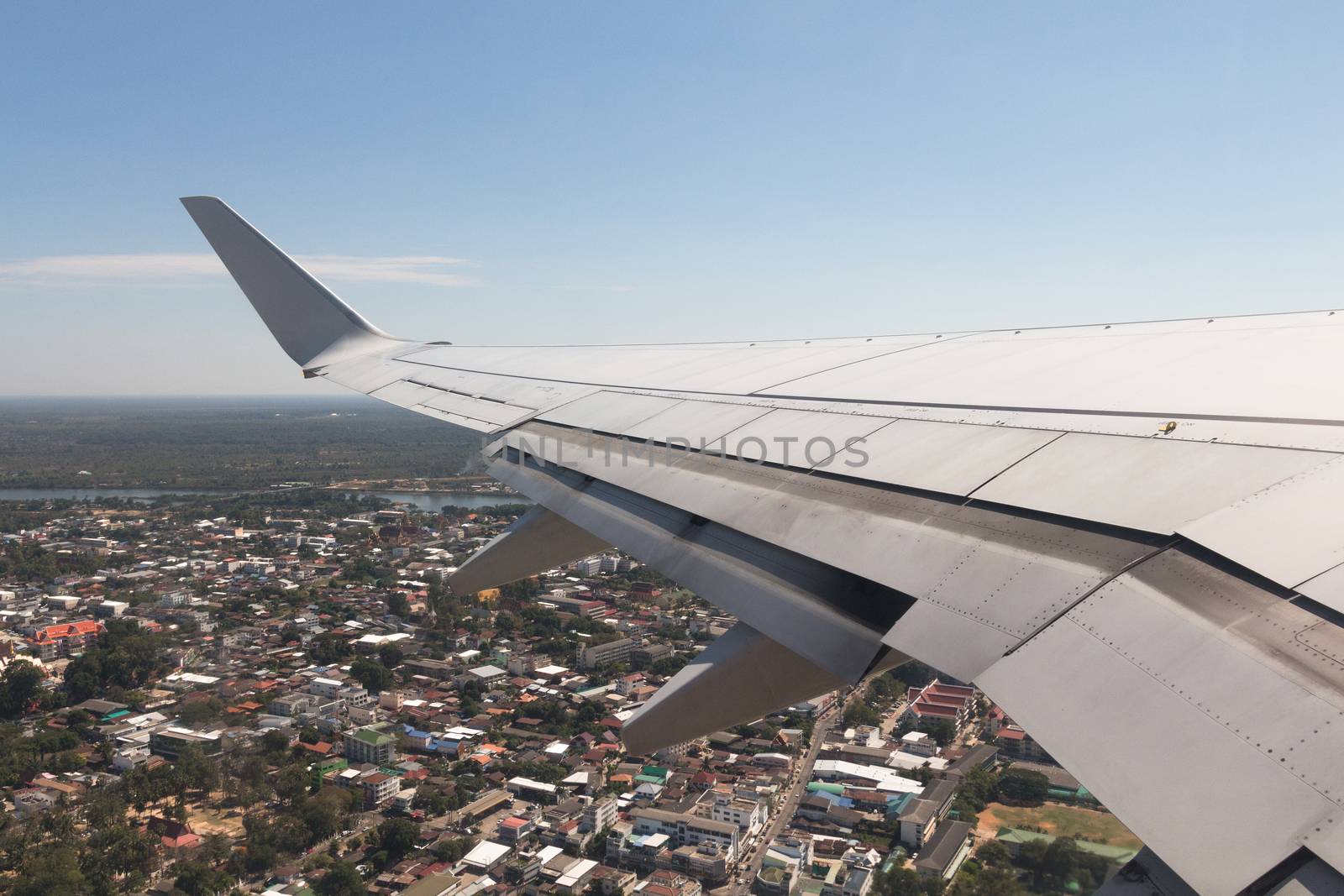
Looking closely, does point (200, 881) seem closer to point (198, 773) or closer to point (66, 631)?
point (198, 773)

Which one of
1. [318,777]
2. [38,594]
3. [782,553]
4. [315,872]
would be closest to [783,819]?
[315,872]

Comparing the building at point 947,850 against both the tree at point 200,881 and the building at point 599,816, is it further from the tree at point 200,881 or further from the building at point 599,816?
the tree at point 200,881

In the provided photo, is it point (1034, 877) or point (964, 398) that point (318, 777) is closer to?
point (1034, 877)

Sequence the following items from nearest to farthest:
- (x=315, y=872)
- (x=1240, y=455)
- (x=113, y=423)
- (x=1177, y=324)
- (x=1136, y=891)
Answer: (x=1136, y=891)
(x=1240, y=455)
(x=1177, y=324)
(x=315, y=872)
(x=113, y=423)

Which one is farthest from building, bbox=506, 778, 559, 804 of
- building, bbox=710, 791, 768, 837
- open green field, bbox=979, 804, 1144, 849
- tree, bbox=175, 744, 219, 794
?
open green field, bbox=979, 804, 1144, 849

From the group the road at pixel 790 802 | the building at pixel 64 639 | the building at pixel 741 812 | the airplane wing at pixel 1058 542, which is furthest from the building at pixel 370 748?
the airplane wing at pixel 1058 542
